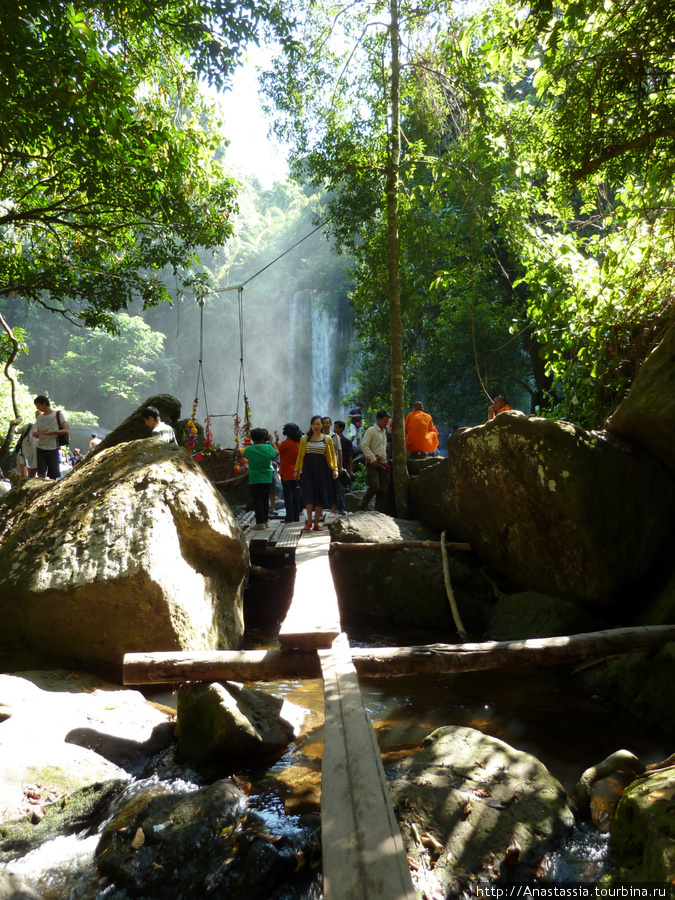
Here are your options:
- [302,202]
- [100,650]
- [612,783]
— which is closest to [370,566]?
[100,650]

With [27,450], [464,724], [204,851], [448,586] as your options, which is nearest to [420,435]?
[448,586]

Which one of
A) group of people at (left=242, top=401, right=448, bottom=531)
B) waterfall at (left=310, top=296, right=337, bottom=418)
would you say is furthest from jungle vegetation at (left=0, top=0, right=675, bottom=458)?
waterfall at (left=310, top=296, right=337, bottom=418)

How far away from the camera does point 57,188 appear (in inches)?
303

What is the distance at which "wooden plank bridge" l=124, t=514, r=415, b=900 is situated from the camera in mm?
1695

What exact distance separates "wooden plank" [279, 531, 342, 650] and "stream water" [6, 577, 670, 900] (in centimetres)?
80

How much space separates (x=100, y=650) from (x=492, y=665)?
112 inches

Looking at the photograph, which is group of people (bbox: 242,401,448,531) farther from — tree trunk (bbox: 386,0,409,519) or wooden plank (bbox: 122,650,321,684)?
wooden plank (bbox: 122,650,321,684)

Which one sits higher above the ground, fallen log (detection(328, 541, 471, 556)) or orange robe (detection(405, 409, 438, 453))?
orange robe (detection(405, 409, 438, 453))

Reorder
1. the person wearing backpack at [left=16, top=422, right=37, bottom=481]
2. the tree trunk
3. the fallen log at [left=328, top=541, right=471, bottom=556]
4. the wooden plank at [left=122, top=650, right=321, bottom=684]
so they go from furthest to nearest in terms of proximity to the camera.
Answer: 1. the person wearing backpack at [left=16, top=422, right=37, bottom=481]
2. the tree trunk
3. the fallen log at [left=328, top=541, right=471, bottom=556]
4. the wooden plank at [left=122, top=650, right=321, bottom=684]

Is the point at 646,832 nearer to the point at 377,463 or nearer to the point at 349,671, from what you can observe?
the point at 349,671

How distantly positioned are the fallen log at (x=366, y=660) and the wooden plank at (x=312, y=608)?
0.09 meters

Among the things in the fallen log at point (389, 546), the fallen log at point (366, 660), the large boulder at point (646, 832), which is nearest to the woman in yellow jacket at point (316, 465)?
the fallen log at point (389, 546)

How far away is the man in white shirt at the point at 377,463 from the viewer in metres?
9.91

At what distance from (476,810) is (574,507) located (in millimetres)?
3331
